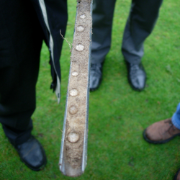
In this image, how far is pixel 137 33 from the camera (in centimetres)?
182

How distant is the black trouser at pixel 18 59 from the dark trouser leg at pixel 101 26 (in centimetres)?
84

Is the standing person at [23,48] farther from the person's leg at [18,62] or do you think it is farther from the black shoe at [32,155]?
the black shoe at [32,155]

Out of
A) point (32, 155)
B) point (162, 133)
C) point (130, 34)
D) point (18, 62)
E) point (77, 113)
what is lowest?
point (32, 155)

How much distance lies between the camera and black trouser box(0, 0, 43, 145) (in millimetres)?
821

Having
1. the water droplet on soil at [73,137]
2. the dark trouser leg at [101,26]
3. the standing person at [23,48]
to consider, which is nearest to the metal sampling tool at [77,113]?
the water droplet on soil at [73,137]

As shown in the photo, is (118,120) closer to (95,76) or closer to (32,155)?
(95,76)

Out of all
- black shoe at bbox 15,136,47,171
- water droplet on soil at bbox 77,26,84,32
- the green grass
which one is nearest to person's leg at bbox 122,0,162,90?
the green grass

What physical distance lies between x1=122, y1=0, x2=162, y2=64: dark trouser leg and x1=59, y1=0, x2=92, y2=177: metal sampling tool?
1094mm

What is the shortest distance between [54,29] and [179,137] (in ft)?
4.83

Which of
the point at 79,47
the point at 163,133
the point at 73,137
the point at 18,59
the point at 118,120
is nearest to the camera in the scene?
the point at 73,137

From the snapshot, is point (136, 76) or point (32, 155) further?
point (136, 76)

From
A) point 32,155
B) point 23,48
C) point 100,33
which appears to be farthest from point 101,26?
point 32,155

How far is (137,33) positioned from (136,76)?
47 centimetres

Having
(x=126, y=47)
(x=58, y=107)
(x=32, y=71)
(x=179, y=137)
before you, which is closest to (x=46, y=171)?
(x=58, y=107)
